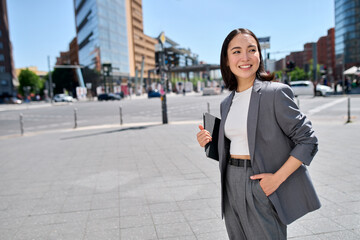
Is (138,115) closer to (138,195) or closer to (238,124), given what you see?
(138,195)

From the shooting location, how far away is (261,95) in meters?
1.64

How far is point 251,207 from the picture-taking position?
5.48 feet

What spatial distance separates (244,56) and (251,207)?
827mm

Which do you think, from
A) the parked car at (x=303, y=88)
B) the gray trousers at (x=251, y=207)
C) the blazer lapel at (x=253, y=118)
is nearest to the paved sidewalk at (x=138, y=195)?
the gray trousers at (x=251, y=207)

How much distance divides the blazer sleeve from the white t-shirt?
7.6 inches

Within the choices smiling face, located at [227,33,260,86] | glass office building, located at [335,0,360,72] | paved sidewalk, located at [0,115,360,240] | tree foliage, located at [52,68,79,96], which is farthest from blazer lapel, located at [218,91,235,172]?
tree foliage, located at [52,68,79,96]

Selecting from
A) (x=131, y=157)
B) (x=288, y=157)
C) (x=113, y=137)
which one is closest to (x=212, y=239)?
(x=288, y=157)

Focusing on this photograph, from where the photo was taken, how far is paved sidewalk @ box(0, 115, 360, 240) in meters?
3.28

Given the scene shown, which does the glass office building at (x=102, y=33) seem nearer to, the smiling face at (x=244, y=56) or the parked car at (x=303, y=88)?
the parked car at (x=303, y=88)

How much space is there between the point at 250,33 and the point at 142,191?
3422 millimetres

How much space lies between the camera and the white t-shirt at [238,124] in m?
1.71

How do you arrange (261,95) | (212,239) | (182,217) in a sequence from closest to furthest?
1. (261,95)
2. (212,239)
3. (182,217)

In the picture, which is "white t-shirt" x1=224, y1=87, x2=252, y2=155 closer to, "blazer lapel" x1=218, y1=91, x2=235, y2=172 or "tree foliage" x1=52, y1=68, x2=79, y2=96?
"blazer lapel" x1=218, y1=91, x2=235, y2=172

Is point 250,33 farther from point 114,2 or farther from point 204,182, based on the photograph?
point 114,2
